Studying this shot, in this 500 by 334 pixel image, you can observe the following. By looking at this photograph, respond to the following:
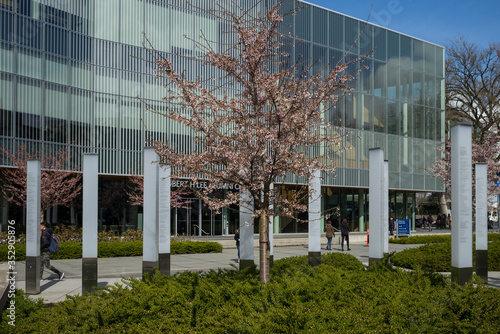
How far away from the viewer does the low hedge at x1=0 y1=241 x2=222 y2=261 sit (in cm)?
2225

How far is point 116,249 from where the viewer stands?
25.5m

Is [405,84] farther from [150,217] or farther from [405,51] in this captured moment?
[150,217]

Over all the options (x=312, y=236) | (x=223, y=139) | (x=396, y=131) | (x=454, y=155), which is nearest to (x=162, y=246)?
(x=312, y=236)

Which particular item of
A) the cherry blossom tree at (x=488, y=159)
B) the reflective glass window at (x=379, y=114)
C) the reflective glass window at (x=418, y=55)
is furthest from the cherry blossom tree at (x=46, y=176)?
the reflective glass window at (x=418, y=55)

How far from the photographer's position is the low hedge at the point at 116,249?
876 inches

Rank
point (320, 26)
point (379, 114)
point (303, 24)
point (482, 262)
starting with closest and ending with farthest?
point (482, 262) < point (303, 24) < point (320, 26) < point (379, 114)

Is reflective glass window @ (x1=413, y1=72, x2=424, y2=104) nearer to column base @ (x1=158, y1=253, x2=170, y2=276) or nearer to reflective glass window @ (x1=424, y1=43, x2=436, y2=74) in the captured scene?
reflective glass window @ (x1=424, y1=43, x2=436, y2=74)

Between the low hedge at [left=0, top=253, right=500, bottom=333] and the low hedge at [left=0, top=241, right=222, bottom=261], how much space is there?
1411cm

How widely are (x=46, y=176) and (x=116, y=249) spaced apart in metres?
6.24

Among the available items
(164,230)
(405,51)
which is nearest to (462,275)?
(164,230)

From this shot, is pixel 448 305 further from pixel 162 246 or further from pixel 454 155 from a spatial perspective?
pixel 162 246

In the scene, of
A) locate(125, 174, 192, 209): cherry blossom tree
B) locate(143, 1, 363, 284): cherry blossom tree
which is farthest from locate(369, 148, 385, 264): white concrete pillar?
locate(125, 174, 192, 209): cherry blossom tree

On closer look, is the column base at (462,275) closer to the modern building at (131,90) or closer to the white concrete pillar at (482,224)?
the white concrete pillar at (482,224)

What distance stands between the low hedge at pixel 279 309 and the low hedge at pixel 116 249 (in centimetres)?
1411
